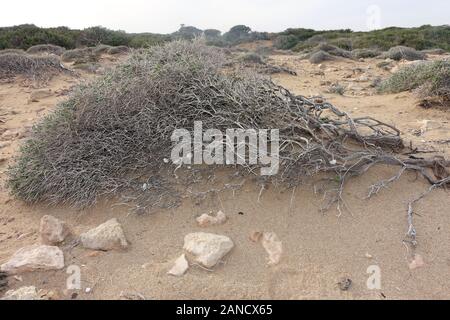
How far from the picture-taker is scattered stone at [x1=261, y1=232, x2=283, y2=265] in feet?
7.92

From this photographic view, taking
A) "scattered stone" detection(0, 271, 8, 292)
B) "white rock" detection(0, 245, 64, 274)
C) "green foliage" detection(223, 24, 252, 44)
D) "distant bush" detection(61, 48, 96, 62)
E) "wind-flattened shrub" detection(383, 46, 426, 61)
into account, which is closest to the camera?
"scattered stone" detection(0, 271, 8, 292)

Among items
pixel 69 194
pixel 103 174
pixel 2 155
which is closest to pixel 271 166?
pixel 103 174

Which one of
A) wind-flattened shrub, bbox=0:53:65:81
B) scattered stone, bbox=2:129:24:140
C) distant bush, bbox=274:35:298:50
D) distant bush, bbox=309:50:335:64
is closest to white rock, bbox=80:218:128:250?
scattered stone, bbox=2:129:24:140

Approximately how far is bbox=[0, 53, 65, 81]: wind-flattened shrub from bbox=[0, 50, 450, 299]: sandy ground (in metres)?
5.00

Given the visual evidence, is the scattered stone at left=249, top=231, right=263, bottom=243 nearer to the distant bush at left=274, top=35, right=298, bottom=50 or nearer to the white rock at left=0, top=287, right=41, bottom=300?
the white rock at left=0, top=287, right=41, bottom=300

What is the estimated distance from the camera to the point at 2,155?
4.24 metres

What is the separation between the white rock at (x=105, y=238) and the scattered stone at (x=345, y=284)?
129cm

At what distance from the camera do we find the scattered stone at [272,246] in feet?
7.92

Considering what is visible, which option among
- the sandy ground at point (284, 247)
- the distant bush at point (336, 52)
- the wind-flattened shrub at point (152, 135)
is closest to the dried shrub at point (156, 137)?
the wind-flattened shrub at point (152, 135)

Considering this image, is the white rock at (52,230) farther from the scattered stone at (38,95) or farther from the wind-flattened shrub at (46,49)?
the wind-flattened shrub at (46,49)

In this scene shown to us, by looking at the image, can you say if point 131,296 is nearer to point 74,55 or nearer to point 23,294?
point 23,294

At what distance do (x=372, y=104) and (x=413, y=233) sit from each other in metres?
3.34
